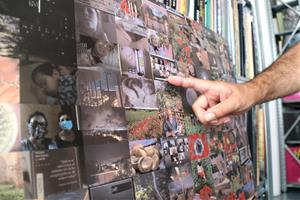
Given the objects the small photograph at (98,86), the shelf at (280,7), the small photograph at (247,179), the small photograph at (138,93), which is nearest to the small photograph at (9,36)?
the small photograph at (98,86)

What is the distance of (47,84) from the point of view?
17.5 inches

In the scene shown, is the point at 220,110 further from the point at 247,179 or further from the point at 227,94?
the point at 247,179

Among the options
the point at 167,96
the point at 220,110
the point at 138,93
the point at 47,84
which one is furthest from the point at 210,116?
the point at 47,84

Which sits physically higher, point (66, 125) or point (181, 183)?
point (66, 125)

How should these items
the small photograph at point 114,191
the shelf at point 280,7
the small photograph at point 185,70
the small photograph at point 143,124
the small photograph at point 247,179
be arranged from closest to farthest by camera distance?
the small photograph at point 114,191 → the small photograph at point 143,124 → the small photograph at point 185,70 → the small photograph at point 247,179 → the shelf at point 280,7

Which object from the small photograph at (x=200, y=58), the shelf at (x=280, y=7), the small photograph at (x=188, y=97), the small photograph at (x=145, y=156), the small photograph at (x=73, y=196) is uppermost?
the shelf at (x=280, y=7)

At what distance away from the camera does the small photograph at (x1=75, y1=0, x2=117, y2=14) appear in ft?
1.82

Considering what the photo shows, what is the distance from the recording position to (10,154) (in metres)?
0.38

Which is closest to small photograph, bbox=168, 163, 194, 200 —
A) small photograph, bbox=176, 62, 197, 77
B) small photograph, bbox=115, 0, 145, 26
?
small photograph, bbox=176, 62, 197, 77

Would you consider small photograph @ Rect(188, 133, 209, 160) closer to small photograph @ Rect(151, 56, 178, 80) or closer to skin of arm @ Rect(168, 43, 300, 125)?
skin of arm @ Rect(168, 43, 300, 125)

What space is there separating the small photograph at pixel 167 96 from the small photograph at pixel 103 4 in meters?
0.18

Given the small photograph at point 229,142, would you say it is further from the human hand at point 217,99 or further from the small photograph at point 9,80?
the small photograph at point 9,80

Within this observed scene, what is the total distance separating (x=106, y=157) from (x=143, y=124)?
0.41 feet

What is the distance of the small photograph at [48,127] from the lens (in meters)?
0.41
